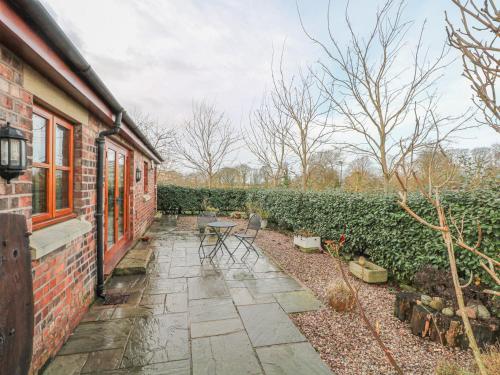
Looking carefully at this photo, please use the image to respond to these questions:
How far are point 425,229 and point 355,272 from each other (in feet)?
4.50

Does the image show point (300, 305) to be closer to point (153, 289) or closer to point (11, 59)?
point (153, 289)

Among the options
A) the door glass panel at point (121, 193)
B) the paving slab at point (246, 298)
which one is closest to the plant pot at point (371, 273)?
the paving slab at point (246, 298)

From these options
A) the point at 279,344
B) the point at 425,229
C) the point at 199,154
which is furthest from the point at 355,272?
the point at 199,154

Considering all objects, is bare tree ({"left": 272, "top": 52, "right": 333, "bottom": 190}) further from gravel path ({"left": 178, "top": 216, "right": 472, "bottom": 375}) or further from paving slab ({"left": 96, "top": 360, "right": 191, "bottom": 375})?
paving slab ({"left": 96, "top": 360, "right": 191, "bottom": 375})

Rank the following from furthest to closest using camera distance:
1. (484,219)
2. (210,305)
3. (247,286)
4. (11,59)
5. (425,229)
A: (247,286), (425,229), (210,305), (484,219), (11,59)

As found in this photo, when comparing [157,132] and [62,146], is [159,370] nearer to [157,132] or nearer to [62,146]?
[62,146]

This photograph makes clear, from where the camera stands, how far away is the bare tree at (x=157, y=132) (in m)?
18.9

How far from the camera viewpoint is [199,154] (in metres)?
16.6

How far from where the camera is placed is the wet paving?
2.12 metres

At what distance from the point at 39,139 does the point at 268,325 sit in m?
2.82

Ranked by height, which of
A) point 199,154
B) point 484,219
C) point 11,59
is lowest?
point 484,219

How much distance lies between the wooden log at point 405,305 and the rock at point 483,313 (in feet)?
1.72

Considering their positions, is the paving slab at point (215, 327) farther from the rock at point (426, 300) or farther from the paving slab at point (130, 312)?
the rock at point (426, 300)

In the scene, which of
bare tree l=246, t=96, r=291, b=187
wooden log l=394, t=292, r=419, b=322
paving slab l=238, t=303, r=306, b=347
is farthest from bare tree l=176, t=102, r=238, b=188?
wooden log l=394, t=292, r=419, b=322
